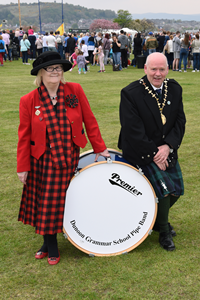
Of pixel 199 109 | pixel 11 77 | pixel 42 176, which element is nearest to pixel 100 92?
pixel 199 109

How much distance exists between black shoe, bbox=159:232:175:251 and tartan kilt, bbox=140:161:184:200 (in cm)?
43

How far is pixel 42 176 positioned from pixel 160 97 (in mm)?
1397

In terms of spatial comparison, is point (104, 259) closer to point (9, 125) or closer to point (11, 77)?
point (9, 125)

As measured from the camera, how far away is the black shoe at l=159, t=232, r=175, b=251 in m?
3.46

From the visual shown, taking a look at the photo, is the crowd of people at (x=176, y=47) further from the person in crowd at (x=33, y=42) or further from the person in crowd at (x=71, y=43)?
the person in crowd at (x=33, y=42)

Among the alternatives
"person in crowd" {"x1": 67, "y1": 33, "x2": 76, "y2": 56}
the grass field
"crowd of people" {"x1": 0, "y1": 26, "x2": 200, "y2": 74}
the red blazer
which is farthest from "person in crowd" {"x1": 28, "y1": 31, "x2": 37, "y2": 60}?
the red blazer

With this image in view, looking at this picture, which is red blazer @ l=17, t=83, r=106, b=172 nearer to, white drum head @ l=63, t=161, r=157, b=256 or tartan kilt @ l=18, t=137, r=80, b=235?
tartan kilt @ l=18, t=137, r=80, b=235

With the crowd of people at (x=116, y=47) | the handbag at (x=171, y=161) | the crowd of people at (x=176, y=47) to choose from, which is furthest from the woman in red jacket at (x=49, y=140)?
the crowd of people at (x=176, y=47)

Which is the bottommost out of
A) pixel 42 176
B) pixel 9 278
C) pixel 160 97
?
pixel 9 278

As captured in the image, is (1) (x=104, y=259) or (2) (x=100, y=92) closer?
(1) (x=104, y=259)

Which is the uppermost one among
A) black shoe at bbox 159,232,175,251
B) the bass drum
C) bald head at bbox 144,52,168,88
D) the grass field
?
bald head at bbox 144,52,168,88

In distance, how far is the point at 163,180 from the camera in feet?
11.0

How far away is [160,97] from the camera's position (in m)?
3.47

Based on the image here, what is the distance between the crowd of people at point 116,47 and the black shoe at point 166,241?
41.5ft
